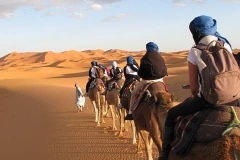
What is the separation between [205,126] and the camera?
4.54m

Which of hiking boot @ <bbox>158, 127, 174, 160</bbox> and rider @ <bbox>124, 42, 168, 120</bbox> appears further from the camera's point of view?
rider @ <bbox>124, 42, 168, 120</bbox>

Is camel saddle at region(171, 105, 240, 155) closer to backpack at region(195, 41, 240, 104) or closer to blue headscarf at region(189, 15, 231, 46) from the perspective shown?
backpack at region(195, 41, 240, 104)

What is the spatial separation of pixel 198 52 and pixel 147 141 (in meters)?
5.26

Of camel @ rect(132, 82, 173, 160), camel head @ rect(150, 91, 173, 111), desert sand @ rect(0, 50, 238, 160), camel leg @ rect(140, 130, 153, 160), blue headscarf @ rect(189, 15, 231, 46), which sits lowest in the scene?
desert sand @ rect(0, 50, 238, 160)

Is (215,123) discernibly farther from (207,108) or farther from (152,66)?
(152,66)

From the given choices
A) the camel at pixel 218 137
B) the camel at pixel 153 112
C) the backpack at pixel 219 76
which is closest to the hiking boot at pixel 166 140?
the camel at pixel 218 137

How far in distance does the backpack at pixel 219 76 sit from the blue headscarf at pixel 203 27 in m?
0.32

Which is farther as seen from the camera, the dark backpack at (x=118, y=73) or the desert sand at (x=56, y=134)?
the dark backpack at (x=118, y=73)

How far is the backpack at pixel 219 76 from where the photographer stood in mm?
4285

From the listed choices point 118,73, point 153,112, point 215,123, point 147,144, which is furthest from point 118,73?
point 215,123

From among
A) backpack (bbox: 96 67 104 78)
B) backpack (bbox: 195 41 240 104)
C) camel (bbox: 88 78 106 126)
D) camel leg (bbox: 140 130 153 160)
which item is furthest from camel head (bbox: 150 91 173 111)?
backpack (bbox: 96 67 104 78)

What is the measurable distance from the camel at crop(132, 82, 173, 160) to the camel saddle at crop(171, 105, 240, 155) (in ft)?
5.21

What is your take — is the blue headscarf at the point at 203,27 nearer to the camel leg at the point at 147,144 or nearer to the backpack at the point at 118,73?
the camel leg at the point at 147,144

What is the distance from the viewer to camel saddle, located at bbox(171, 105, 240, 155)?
433 cm
